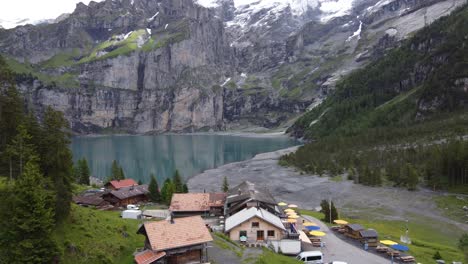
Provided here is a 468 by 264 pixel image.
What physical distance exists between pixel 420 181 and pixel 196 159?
102589 millimetres

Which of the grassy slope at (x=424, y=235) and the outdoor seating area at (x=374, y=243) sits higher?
the outdoor seating area at (x=374, y=243)

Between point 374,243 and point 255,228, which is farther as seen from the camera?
point 374,243

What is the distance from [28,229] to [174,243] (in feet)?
37.3

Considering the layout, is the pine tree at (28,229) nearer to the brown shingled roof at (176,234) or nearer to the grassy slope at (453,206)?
the brown shingled roof at (176,234)

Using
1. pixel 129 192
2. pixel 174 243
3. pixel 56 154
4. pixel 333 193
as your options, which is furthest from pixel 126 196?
pixel 333 193

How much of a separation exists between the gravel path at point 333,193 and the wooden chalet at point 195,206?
2613 cm

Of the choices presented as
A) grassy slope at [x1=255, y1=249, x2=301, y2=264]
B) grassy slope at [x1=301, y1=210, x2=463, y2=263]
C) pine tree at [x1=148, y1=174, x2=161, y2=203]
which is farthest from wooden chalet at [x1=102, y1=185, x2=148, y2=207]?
grassy slope at [x1=255, y1=249, x2=301, y2=264]

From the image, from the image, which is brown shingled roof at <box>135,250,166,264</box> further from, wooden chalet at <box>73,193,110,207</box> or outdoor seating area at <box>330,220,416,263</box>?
wooden chalet at <box>73,193,110,207</box>

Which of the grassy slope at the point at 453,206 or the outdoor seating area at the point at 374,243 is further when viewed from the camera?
the grassy slope at the point at 453,206

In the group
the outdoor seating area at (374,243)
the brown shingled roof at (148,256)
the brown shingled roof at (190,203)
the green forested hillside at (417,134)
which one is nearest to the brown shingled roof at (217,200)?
the brown shingled roof at (190,203)

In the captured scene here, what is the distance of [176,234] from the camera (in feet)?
110

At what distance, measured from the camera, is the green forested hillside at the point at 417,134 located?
282ft

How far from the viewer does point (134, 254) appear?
3384cm

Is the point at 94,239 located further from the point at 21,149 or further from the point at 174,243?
the point at 21,149
